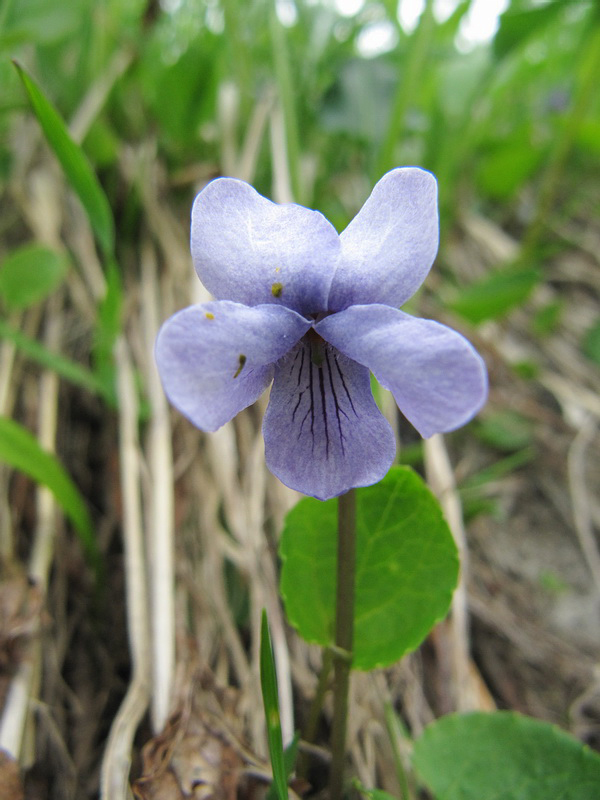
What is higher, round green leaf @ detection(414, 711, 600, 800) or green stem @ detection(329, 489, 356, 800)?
green stem @ detection(329, 489, 356, 800)

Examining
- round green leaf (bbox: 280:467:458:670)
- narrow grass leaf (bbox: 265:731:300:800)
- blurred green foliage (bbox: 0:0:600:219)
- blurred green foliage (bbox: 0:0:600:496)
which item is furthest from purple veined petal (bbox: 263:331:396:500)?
blurred green foliage (bbox: 0:0:600:219)

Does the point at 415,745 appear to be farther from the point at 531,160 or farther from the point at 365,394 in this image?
the point at 531,160

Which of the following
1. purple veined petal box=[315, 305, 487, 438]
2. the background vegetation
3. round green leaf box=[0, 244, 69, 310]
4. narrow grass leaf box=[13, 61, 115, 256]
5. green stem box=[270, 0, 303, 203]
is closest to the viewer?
purple veined petal box=[315, 305, 487, 438]

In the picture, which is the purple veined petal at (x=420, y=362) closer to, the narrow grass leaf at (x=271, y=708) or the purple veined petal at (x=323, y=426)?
the purple veined petal at (x=323, y=426)

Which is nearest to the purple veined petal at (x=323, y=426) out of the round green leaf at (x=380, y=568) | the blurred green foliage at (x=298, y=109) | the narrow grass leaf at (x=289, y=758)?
the round green leaf at (x=380, y=568)

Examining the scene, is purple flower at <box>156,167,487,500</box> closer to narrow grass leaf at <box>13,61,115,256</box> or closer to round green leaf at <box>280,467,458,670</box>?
round green leaf at <box>280,467,458,670</box>
